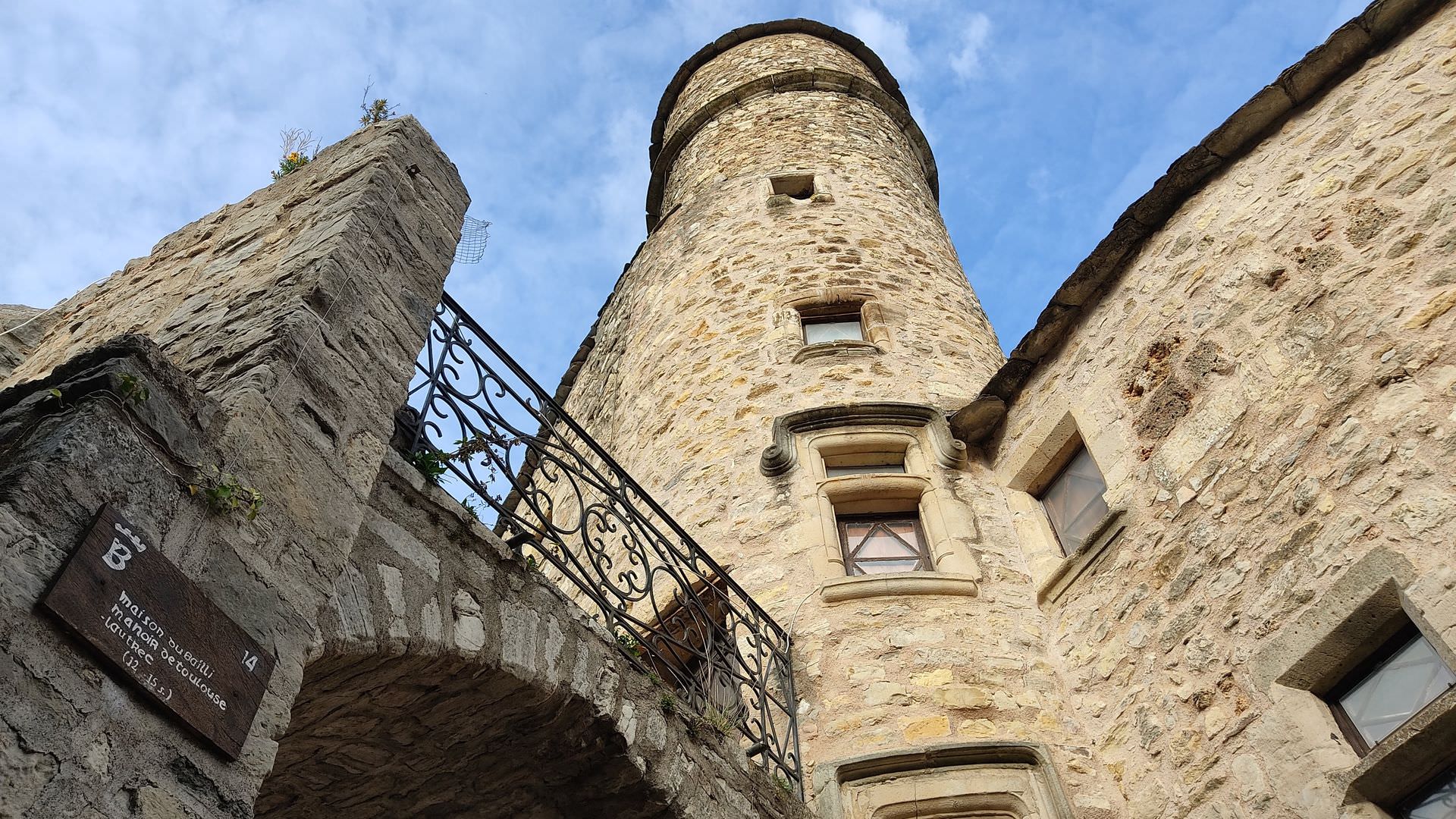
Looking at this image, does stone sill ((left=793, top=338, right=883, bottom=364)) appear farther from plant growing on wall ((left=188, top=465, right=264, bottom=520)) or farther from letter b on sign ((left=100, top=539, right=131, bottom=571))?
letter b on sign ((left=100, top=539, right=131, bottom=571))

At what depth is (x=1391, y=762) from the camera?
4.27m

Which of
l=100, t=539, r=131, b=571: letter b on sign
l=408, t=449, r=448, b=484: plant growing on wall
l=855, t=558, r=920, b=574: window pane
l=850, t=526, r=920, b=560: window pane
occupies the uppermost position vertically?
l=850, t=526, r=920, b=560: window pane

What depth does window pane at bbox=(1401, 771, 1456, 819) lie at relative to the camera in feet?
13.9

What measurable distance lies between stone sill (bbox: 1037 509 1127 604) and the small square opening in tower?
619 centimetres

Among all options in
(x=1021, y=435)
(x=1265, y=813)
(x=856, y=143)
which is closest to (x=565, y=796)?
(x=1265, y=813)

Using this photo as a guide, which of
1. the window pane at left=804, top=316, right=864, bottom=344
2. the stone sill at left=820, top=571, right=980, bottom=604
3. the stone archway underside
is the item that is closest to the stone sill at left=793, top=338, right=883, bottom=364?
the window pane at left=804, top=316, right=864, bottom=344

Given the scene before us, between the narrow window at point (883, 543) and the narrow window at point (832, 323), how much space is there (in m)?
2.22

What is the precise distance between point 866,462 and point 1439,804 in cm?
410

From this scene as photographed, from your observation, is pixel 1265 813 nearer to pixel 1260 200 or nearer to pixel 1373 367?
pixel 1373 367

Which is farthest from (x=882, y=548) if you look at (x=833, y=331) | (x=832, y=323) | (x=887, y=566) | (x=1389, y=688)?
(x=1389, y=688)

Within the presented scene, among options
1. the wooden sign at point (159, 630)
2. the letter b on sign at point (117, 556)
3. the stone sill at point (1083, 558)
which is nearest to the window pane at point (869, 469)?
the stone sill at point (1083, 558)

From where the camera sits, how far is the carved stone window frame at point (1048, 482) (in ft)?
20.8

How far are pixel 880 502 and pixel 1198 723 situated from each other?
2745 mm

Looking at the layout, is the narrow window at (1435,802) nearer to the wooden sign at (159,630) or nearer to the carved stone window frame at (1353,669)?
the carved stone window frame at (1353,669)
